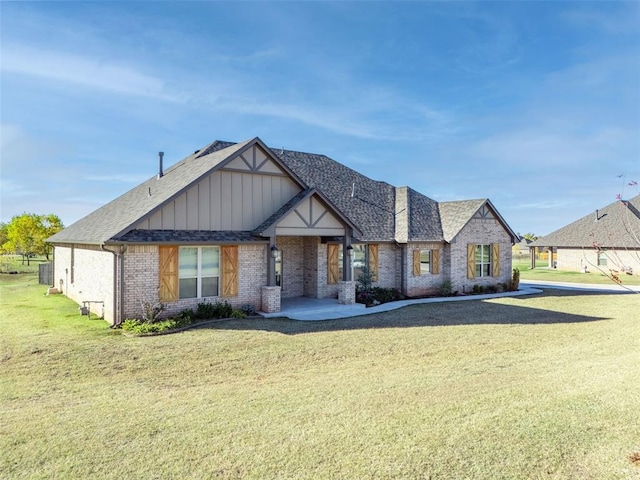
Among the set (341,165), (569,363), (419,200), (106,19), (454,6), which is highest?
(454,6)

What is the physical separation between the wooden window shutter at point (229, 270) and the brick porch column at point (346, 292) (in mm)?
4766

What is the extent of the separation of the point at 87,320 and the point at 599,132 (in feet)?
64.7

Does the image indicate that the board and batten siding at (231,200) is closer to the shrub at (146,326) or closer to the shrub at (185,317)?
the shrub at (185,317)

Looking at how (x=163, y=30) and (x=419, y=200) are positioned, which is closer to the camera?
(x=163, y=30)

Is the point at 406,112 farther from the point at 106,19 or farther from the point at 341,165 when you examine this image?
the point at 106,19

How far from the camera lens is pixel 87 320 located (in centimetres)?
1437

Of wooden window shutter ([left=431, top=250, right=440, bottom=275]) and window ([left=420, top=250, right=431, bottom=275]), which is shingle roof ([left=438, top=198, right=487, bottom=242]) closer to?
wooden window shutter ([left=431, top=250, right=440, bottom=275])

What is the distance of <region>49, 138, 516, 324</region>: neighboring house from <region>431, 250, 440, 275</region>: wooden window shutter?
0.24 feet

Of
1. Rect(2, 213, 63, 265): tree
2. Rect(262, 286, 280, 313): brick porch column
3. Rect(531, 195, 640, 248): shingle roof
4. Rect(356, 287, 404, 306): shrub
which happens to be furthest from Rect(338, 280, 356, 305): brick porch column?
Rect(2, 213, 63, 265): tree

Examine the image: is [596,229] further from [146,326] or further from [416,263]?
[146,326]

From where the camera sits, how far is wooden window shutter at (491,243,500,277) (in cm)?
2492

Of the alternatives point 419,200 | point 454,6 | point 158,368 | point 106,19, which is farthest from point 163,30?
point 419,200

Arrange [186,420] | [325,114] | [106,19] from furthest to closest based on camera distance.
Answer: [325,114] < [106,19] < [186,420]

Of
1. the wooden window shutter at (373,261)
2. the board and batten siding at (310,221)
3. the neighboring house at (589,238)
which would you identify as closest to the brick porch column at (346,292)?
the board and batten siding at (310,221)
